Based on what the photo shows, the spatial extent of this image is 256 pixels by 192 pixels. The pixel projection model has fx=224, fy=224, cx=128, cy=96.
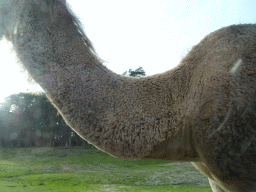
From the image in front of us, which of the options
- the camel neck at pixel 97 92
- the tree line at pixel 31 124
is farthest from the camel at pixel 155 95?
the tree line at pixel 31 124

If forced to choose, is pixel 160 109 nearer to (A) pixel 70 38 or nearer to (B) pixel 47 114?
→ (A) pixel 70 38

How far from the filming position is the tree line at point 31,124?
3691cm

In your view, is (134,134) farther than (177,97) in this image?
No

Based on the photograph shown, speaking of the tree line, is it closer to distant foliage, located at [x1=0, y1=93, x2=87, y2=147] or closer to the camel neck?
Result: distant foliage, located at [x1=0, y1=93, x2=87, y2=147]

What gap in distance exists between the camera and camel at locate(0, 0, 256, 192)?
235 cm

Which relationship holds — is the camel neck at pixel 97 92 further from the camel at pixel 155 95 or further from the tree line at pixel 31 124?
the tree line at pixel 31 124

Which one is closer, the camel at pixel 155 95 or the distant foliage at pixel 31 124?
the camel at pixel 155 95

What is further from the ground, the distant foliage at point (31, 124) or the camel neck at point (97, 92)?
the distant foliage at point (31, 124)

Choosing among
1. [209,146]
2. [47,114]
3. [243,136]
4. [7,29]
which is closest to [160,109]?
[209,146]

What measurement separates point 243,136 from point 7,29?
10.2 ft

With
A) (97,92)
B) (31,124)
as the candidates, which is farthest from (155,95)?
(31,124)

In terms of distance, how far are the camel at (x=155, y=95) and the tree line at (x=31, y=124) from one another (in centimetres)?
3408

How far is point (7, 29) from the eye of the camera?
294 cm

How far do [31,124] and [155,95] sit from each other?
40393mm
